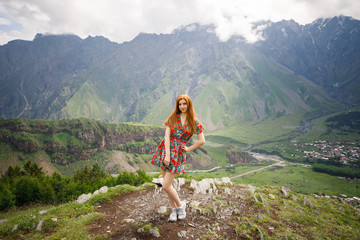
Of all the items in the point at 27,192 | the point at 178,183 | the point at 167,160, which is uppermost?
the point at 167,160

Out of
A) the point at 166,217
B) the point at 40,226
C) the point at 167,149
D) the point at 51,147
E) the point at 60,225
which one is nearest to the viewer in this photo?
the point at 167,149

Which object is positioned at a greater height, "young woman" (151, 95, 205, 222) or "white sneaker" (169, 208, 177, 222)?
"young woman" (151, 95, 205, 222)

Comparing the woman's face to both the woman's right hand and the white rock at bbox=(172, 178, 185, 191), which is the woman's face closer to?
the woman's right hand

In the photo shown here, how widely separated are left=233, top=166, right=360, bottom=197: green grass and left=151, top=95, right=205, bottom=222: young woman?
140m

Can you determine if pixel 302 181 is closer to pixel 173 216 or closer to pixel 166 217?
pixel 166 217

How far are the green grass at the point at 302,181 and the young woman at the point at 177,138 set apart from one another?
140330mm

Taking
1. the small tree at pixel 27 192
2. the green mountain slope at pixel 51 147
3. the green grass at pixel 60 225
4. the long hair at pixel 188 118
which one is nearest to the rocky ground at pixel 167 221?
the green grass at pixel 60 225

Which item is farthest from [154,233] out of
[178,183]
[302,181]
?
[302,181]

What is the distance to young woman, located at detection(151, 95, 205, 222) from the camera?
8.31 meters

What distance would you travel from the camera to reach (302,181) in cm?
14075

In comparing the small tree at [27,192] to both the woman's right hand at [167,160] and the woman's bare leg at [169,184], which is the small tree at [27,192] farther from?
the woman's right hand at [167,160]

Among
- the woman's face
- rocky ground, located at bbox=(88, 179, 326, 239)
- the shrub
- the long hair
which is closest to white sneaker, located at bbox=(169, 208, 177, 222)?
rocky ground, located at bbox=(88, 179, 326, 239)

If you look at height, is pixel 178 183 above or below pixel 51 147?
above

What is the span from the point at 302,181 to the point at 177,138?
169 meters
